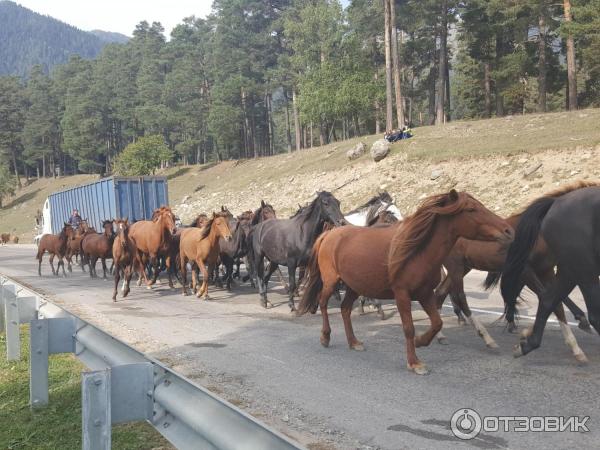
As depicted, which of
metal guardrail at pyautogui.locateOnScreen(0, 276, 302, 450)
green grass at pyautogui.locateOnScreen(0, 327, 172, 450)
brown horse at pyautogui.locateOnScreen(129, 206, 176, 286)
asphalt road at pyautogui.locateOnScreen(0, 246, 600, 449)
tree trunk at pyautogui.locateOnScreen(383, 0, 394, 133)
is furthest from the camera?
tree trunk at pyautogui.locateOnScreen(383, 0, 394, 133)

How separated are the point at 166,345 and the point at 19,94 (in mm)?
115916

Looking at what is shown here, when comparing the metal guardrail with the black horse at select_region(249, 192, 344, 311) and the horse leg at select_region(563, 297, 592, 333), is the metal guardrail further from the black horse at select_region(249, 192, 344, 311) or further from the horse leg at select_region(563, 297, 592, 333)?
the black horse at select_region(249, 192, 344, 311)

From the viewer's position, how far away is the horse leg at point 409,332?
6.16 meters

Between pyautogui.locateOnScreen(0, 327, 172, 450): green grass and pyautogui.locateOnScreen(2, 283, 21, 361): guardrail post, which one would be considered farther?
pyautogui.locateOnScreen(2, 283, 21, 361): guardrail post

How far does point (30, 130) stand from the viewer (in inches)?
3888

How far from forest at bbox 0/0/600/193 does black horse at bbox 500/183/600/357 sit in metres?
28.4

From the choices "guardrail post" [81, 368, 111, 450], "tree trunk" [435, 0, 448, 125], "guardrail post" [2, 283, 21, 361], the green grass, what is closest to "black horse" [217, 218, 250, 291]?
"guardrail post" [2, 283, 21, 361]

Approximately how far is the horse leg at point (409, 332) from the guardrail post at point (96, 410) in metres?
3.87

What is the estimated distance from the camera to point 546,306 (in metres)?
6.18

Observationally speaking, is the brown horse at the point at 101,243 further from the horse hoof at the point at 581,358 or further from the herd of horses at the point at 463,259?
the horse hoof at the point at 581,358

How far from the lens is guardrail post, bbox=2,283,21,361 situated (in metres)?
7.23

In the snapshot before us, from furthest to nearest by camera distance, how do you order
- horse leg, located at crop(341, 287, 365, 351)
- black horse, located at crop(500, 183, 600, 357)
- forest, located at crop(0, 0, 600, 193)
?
forest, located at crop(0, 0, 600, 193)
horse leg, located at crop(341, 287, 365, 351)
black horse, located at crop(500, 183, 600, 357)

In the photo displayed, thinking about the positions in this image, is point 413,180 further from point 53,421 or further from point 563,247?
point 53,421

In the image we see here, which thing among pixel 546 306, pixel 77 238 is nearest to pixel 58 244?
pixel 77 238
